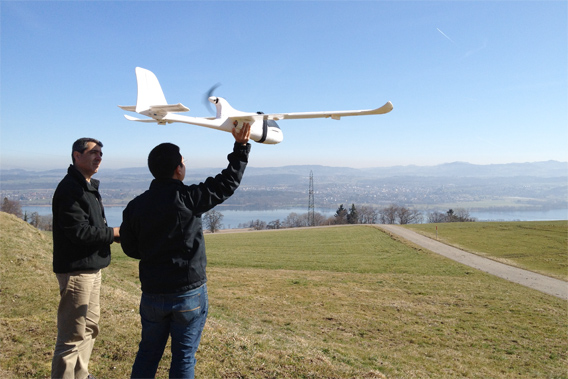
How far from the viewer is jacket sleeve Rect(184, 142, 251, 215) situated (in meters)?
3.16

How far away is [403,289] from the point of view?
57.3 ft

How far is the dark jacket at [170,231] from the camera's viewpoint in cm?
303

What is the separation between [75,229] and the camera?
3623 millimetres

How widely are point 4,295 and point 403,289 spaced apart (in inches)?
603

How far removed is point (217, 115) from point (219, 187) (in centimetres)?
153

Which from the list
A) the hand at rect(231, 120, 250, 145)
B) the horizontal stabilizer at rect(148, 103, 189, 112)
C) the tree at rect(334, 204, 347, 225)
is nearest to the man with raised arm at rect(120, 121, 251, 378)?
the hand at rect(231, 120, 250, 145)

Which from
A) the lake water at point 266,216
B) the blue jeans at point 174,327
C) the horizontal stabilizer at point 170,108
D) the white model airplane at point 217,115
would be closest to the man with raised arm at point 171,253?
the blue jeans at point 174,327

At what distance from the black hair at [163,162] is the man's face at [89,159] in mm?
1279

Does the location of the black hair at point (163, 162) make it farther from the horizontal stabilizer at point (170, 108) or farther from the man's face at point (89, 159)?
the man's face at point (89, 159)

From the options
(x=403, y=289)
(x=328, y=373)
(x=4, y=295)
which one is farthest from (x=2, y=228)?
(x=403, y=289)

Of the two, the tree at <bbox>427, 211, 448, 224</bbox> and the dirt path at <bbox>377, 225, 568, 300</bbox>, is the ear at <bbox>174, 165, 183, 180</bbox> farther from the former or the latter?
the tree at <bbox>427, 211, 448, 224</bbox>

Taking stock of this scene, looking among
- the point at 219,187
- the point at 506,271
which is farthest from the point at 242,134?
the point at 506,271

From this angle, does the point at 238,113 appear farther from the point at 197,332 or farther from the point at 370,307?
the point at 370,307

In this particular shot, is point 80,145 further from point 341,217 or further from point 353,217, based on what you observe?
point 341,217
